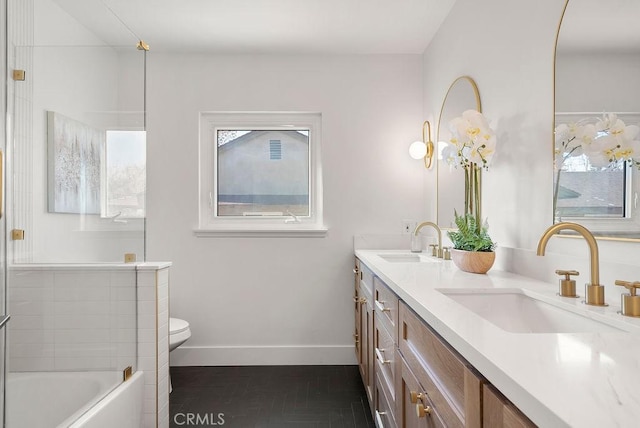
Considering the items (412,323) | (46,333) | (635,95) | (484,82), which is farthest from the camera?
(484,82)

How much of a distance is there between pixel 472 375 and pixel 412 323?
1.56 ft

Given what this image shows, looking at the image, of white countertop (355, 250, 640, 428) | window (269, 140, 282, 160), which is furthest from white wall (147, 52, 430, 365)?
white countertop (355, 250, 640, 428)

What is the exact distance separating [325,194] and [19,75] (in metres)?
2.03

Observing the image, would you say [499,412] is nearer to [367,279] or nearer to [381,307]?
[381,307]

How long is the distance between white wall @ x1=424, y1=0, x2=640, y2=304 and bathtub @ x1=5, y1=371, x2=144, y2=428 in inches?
68.2

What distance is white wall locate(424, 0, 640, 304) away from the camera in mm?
1346

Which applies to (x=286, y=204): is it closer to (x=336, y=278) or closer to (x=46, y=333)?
(x=336, y=278)

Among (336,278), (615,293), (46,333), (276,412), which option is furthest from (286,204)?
(615,293)

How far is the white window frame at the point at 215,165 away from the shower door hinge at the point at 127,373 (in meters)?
1.39

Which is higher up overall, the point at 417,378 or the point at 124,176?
the point at 124,176

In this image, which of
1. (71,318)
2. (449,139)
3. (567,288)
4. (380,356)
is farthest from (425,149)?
(71,318)

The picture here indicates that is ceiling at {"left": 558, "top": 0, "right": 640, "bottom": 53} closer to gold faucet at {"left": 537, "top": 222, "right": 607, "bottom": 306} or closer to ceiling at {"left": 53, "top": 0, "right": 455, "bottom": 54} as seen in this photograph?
gold faucet at {"left": 537, "top": 222, "right": 607, "bottom": 306}

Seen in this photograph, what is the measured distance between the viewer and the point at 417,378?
1.14 m

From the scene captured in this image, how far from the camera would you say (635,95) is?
102 cm
